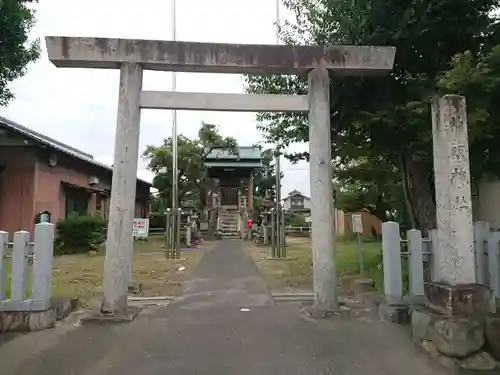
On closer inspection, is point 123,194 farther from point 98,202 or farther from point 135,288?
point 98,202

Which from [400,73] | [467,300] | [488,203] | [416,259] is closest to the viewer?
[467,300]

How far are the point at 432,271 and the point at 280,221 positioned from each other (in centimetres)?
977

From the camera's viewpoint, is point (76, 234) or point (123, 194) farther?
point (76, 234)

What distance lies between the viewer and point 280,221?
16203mm

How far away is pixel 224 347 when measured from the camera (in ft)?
17.4

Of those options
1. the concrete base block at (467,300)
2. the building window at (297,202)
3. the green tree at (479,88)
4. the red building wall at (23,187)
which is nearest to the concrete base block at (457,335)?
the concrete base block at (467,300)

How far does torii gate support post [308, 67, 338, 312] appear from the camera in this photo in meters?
6.98

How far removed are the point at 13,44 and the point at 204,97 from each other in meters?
8.75

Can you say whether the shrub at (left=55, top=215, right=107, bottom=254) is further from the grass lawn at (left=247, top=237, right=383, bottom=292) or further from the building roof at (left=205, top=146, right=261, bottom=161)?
the building roof at (left=205, top=146, right=261, bottom=161)

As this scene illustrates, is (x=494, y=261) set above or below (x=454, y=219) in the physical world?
below

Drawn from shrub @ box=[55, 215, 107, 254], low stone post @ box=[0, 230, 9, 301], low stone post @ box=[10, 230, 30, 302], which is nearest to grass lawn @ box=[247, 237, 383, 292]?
low stone post @ box=[10, 230, 30, 302]

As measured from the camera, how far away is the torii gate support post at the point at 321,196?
22.9 feet

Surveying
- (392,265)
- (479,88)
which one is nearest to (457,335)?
(392,265)

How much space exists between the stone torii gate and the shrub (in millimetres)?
10812
